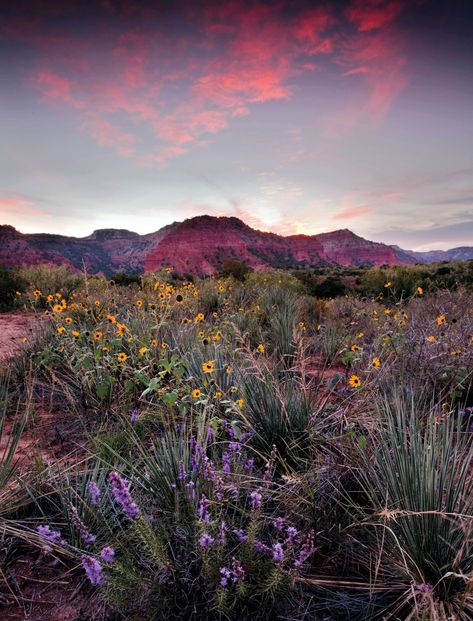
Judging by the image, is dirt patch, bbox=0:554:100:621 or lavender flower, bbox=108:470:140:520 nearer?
lavender flower, bbox=108:470:140:520

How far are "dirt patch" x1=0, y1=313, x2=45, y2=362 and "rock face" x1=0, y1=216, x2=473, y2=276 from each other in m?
69.1

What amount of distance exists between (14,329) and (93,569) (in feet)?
24.6

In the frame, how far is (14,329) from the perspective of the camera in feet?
24.5

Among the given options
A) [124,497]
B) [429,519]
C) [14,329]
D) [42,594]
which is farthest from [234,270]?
[124,497]

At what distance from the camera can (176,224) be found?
110m

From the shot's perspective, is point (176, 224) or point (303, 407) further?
point (176, 224)

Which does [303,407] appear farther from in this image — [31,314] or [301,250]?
[301,250]

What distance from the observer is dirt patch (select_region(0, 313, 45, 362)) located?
5.33 meters

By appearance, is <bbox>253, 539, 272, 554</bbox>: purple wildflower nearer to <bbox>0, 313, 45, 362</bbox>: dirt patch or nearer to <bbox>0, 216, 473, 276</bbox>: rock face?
<bbox>0, 313, 45, 362</bbox>: dirt patch

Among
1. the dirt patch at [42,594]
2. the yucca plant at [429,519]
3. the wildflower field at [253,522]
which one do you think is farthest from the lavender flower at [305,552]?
the dirt patch at [42,594]

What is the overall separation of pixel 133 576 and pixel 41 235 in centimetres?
Result: 9751

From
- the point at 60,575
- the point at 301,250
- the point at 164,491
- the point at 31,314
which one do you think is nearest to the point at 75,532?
the point at 60,575

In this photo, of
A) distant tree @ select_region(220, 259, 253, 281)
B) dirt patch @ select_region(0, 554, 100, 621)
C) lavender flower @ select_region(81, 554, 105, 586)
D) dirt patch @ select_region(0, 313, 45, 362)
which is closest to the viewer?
lavender flower @ select_region(81, 554, 105, 586)

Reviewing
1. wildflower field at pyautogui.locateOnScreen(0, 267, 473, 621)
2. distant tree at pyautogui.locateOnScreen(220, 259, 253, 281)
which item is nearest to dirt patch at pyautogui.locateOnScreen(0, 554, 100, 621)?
wildflower field at pyautogui.locateOnScreen(0, 267, 473, 621)
